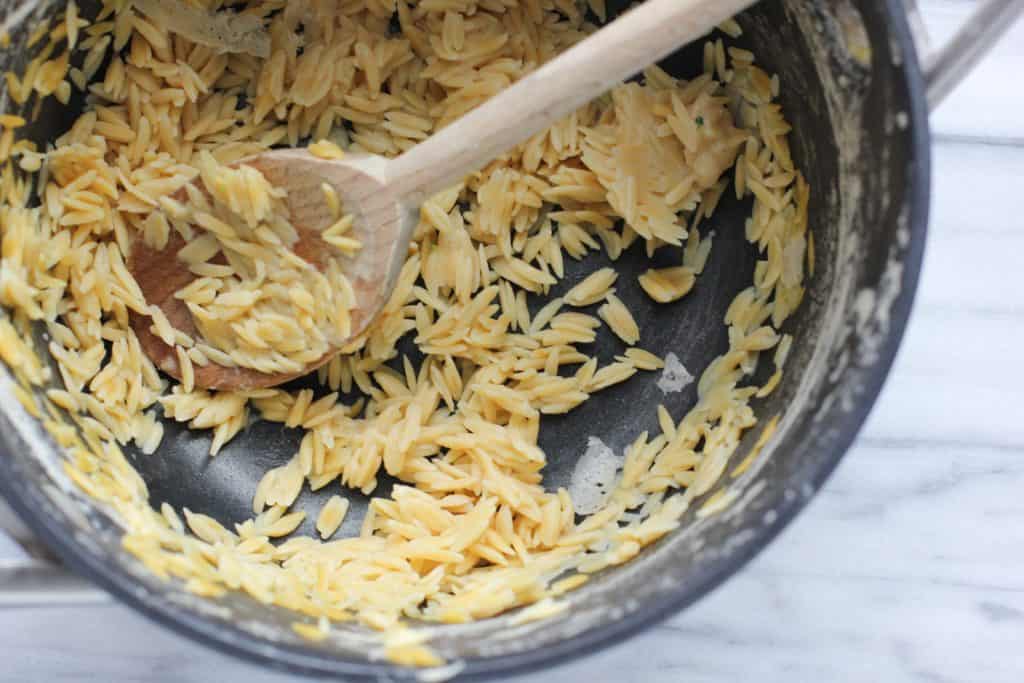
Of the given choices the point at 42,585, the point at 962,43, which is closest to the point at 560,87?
the point at 962,43

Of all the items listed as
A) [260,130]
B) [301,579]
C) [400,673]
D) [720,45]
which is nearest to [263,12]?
[260,130]

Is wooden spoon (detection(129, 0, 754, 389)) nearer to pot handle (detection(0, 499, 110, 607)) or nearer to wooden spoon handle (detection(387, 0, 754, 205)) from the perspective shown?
wooden spoon handle (detection(387, 0, 754, 205))

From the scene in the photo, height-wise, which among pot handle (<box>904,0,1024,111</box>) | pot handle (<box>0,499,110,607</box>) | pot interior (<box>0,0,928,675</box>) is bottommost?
pot handle (<box>0,499,110,607</box>)

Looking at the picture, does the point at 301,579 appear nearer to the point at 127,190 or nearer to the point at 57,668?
the point at 57,668

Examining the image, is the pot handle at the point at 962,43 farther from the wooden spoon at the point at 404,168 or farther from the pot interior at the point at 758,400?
the wooden spoon at the point at 404,168

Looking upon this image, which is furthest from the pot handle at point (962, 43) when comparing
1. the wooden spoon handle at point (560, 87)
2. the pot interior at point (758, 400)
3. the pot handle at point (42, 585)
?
the pot handle at point (42, 585)

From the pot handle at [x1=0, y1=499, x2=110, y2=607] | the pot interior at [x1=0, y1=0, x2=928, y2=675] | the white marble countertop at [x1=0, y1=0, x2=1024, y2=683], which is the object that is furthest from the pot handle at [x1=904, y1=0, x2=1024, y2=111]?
the pot handle at [x1=0, y1=499, x2=110, y2=607]
